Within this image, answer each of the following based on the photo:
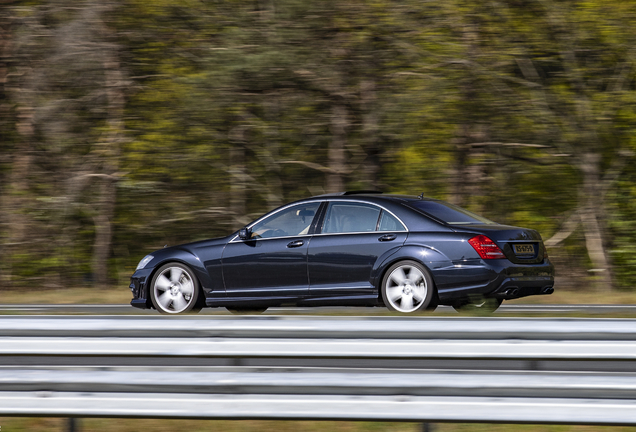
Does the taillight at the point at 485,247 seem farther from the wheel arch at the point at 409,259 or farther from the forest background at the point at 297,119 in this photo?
the forest background at the point at 297,119

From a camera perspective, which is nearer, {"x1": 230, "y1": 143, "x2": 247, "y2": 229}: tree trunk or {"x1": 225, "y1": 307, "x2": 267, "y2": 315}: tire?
{"x1": 225, "y1": 307, "x2": 267, "y2": 315}: tire

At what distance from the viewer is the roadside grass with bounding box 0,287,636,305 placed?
14077 millimetres

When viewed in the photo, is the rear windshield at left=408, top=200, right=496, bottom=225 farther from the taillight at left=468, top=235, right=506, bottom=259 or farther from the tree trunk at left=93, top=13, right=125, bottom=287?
the tree trunk at left=93, top=13, right=125, bottom=287

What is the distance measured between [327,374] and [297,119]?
13.5 meters

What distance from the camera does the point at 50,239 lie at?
18750 mm

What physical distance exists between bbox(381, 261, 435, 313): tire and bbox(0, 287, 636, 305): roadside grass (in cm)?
443

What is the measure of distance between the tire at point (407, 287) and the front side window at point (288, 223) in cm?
129

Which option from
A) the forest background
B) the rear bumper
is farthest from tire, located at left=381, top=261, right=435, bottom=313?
the forest background

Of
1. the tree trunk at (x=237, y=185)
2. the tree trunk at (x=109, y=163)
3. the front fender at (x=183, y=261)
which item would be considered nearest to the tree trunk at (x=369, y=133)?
the tree trunk at (x=237, y=185)

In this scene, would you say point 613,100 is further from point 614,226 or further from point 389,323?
point 389,323

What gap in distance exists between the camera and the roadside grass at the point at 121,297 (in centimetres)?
1408

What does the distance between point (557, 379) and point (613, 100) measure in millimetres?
13117

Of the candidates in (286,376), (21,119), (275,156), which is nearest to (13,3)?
(21,119)

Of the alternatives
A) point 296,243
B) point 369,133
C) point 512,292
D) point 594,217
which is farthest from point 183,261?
point 594,217
